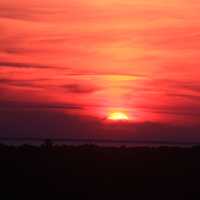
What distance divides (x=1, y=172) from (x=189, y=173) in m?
4.27

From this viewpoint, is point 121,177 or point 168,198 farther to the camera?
point 121,177

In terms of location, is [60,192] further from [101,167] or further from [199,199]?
[199,199]

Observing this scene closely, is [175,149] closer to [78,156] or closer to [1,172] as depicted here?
[78,156]

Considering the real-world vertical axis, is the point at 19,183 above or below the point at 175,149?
above

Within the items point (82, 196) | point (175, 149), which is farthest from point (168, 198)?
point (175, 149)

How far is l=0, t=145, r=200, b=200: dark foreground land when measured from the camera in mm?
16875

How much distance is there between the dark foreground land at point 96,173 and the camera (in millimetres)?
16875

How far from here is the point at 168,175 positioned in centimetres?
1803

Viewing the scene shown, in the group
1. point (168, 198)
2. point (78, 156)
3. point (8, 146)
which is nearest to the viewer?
point (168, 198)

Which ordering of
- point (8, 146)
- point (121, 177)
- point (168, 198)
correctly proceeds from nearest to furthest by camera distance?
point (168, 198) < point (121, 177) < point (8, 146)

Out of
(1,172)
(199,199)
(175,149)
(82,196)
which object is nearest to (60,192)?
(82,196)

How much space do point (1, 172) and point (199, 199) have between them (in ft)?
14.3

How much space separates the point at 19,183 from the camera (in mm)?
17062

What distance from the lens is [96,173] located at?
704 inches
